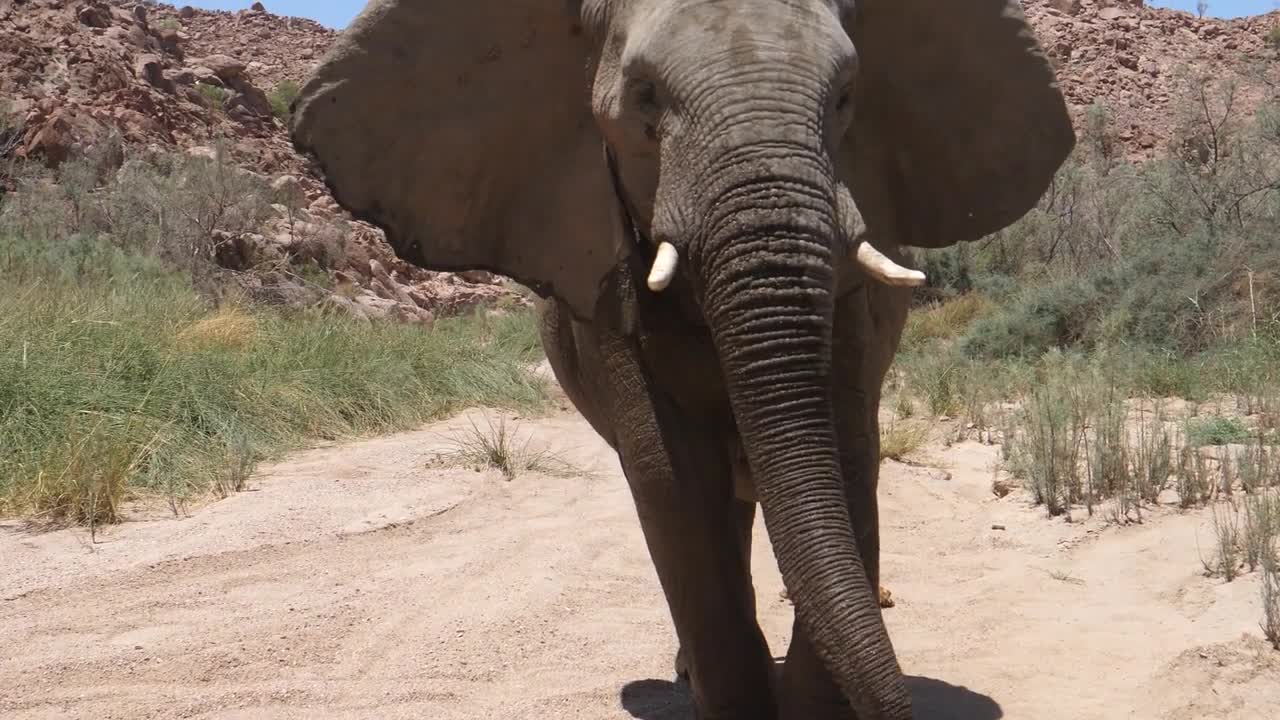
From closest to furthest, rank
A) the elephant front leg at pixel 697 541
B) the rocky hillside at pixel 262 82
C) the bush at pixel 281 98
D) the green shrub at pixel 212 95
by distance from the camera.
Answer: the elephant front leg at pixel 697 541
the rocky hillside at pixel 262 82
the green shrub at pixel 212 95
the bush at pixel 281 98

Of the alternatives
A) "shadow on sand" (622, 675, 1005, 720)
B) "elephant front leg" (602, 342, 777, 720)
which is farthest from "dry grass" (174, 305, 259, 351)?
"elephant front leg" (602, 342, 777, 720)

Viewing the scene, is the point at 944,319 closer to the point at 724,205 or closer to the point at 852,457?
the point at 852,457

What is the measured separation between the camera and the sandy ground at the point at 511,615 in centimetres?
450

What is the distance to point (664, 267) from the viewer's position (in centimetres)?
292

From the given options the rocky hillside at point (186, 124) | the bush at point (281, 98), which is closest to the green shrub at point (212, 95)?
the rocky hillside at point (186, 124)

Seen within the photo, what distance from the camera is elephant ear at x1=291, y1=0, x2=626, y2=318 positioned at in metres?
3.67

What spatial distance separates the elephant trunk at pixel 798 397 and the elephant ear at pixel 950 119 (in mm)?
783

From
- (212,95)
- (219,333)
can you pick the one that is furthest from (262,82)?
(219,333)

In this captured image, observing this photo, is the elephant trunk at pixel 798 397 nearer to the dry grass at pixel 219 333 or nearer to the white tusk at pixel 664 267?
the white tusk at pixel 664 267

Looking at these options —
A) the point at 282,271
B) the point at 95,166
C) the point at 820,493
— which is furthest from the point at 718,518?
the point at 95,166

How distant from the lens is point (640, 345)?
347cm

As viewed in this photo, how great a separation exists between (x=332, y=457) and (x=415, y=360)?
9.28ft

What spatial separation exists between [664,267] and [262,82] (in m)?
42.9

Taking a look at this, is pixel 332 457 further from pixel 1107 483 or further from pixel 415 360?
pixel 1107 483
